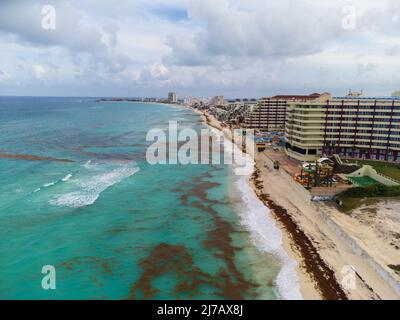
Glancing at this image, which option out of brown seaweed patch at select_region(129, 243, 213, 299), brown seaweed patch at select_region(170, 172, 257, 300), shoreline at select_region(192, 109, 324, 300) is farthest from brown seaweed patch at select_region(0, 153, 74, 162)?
brown seaweed patch at select_region(129, 243, 213, 299)

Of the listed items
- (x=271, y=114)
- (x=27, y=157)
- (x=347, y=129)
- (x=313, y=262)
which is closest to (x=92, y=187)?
(x=27, y=157)

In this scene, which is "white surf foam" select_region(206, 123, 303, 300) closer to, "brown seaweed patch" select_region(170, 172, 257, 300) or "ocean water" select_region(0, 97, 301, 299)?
"ocean water" select_region(0, 97, 301, 299)

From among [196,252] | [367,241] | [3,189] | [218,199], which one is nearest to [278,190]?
[218,199]

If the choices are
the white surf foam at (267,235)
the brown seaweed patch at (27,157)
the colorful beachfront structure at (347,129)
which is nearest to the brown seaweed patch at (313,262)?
the white surf foam at (267,235)

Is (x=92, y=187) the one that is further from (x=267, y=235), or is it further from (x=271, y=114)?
(x=271, y=114)

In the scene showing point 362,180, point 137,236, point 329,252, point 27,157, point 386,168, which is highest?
point 386,168

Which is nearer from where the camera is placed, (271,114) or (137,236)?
(137,236)
